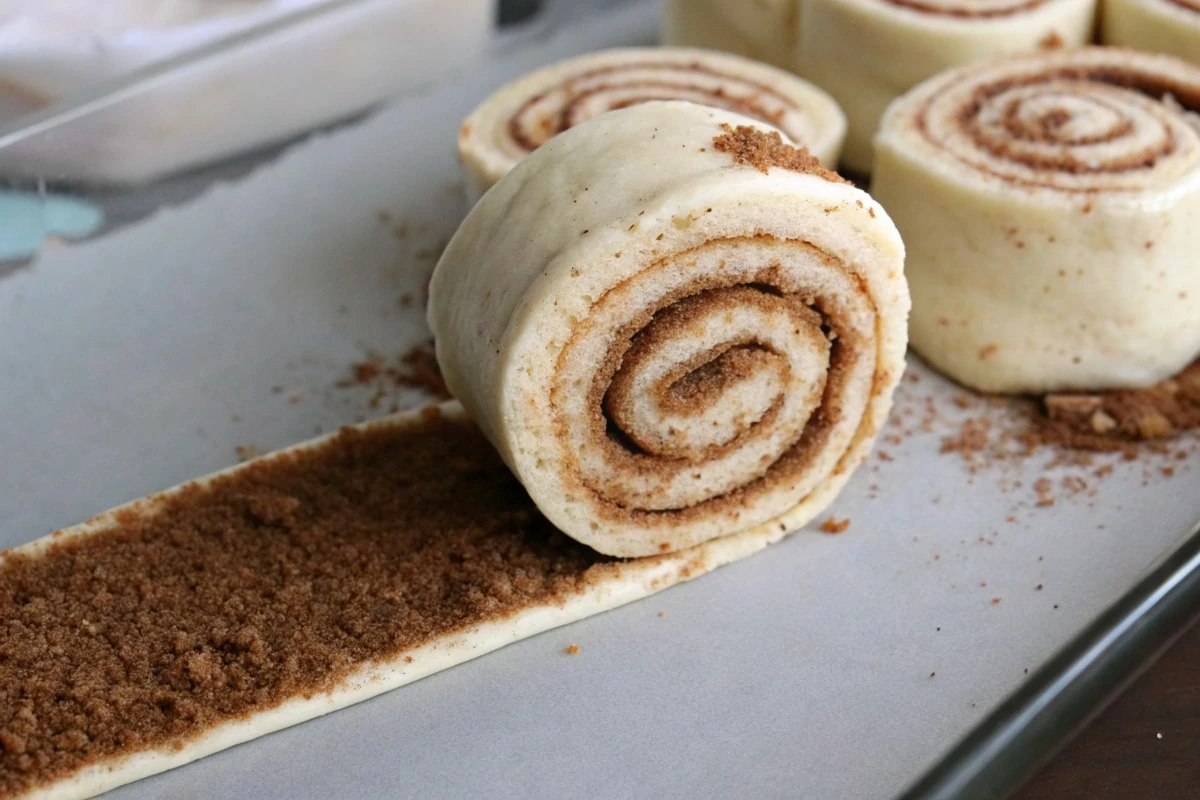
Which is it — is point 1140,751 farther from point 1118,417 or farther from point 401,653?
point 401,653

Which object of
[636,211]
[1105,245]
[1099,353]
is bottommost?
[1099,353]

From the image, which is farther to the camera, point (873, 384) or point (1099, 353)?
point (1099, 353)

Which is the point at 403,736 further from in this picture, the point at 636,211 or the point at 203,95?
the point at 203,95

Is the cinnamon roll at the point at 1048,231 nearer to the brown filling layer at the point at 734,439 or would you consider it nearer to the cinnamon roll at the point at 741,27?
the brown filling layer at the point at 734,439

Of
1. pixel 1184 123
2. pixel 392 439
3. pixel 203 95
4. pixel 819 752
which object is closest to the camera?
pixel 819 752

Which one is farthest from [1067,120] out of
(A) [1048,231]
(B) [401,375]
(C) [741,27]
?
(B) [401,375]

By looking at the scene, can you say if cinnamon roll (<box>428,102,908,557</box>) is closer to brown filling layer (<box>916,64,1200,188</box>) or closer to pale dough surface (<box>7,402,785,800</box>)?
pale dough surface (<box>7,402,785,800</box>)

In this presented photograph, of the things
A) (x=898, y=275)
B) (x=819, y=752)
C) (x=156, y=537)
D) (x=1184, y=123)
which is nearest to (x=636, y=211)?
(x=898, y=275)
